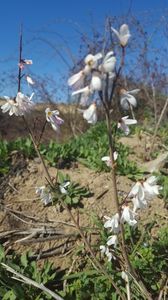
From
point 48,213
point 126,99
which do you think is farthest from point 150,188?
point 48,213

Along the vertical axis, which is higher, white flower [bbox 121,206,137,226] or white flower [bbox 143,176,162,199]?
white flower [bbox 143,176,162,199]

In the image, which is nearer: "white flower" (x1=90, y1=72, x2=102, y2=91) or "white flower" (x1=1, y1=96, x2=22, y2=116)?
"white flower" (x1=90, y1=72, x2=102, y2=91)

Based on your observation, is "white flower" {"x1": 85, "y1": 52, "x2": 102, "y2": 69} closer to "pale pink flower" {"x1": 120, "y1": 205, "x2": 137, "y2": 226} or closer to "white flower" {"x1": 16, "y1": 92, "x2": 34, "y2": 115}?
"white flower" {"x1": 16, "y1": 92, "x2": 34, "y2": 115}

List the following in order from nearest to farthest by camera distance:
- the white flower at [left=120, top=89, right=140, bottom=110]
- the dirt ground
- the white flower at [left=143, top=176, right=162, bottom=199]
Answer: the white flower at [left=120, top=89, right=140, bottom=110]
the white flower at [left=143, top=176, right=162, bottom=199]
the dirt ground

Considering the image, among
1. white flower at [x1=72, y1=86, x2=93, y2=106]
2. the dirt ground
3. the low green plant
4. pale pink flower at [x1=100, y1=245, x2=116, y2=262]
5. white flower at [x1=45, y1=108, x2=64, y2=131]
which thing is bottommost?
the low green plant

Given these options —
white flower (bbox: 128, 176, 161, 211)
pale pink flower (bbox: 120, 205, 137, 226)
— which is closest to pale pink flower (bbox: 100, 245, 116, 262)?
pale pink flower (bbox: 120, 205, 137, 226)

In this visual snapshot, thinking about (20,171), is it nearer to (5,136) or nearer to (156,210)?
(156,210)
